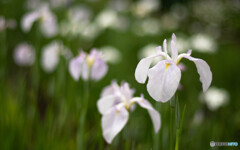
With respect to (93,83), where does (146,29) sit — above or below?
above

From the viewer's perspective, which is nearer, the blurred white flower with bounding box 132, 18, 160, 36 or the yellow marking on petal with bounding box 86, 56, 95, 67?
the yellow marking on petal with bounding box 86, 56, 95, 67

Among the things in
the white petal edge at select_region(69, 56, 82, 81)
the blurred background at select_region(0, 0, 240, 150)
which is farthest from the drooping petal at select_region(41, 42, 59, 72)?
the white petal edge at select_region(69, 56, 82, 81)

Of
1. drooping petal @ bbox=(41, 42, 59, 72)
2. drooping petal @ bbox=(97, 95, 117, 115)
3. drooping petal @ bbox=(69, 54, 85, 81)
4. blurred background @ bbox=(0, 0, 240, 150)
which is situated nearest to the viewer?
drooping petal @ bbox=(97, 95, 117, 115)

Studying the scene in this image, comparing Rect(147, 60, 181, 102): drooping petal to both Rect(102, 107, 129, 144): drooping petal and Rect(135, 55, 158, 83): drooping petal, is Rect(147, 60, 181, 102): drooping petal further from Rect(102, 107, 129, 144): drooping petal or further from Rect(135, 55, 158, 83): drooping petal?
Rect(102, 107, 129, 144): drooping petal

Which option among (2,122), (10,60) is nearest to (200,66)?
(2,122)

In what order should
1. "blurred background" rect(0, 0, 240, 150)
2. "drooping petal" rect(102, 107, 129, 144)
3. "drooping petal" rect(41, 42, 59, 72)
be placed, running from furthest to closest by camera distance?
"drooping petal" rect(41, 42, 59, 72) → "blurred background" rect(0, 0, 240, 150) → "drooping petal" rect(102, 107, 129, 144)

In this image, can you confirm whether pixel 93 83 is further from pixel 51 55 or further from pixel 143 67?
pixel 143 67

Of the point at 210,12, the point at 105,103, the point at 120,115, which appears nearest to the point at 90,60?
the point at 105,103

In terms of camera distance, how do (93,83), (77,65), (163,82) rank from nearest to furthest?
1. (163,82)
2. (77,65)
3. (93,83)
